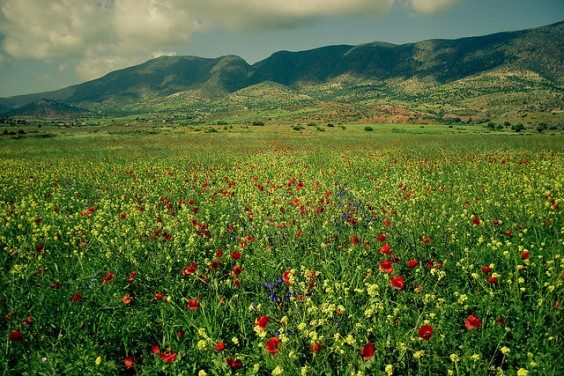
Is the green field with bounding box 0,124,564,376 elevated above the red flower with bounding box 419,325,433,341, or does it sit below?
below

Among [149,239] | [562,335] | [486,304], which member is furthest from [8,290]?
[562,335]

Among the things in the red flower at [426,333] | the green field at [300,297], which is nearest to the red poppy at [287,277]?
the green field at [300,297]

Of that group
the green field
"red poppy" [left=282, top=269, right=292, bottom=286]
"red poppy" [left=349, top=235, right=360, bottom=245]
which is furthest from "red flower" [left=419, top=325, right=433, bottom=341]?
"red poppy" [left=349, top=235, right=360, bottom=245]

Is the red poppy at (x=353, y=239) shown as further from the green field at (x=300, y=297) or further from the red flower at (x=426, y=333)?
the red flower at (x=426, y=333)

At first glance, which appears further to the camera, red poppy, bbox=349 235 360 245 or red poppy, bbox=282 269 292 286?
red poppy, bbox=349 235 360 245

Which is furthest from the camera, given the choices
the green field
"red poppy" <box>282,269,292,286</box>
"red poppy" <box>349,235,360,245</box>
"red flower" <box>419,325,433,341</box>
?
"red poppy" <box>349,235,360,245</box>

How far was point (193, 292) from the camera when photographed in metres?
4.52

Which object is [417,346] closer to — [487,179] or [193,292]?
[193,292]

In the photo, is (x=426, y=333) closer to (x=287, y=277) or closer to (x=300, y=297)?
(x=300, y=297)

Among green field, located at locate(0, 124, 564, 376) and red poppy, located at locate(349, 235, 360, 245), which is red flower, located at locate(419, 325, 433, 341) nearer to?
green field, located at locate(0, 124, 564, 376)

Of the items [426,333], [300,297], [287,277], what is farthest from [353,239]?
[426,333]

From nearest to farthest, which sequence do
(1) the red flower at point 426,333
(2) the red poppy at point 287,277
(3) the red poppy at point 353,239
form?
(1) the red flower at point 426,333 < (2) the red poppy at point 287,277 < (3) the red poppy at point 353,239

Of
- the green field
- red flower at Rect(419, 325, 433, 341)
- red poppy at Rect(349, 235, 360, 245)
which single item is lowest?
the green field

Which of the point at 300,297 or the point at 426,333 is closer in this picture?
the point at 426,333
